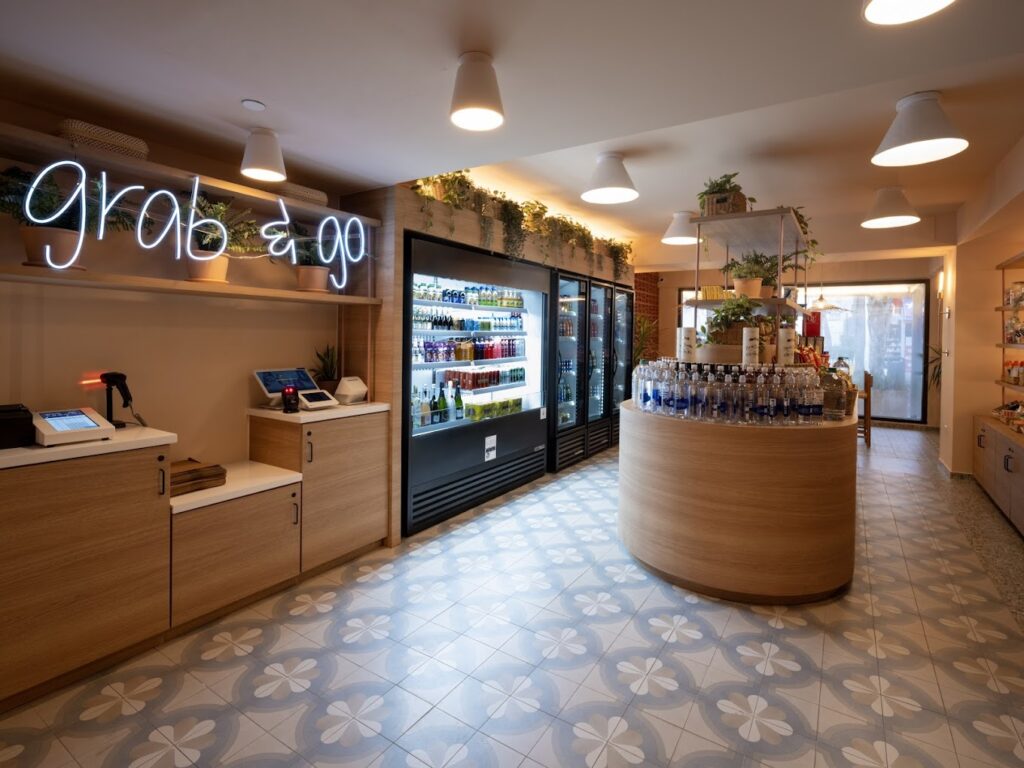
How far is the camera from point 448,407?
4625 mm

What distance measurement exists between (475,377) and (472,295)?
0.73 m

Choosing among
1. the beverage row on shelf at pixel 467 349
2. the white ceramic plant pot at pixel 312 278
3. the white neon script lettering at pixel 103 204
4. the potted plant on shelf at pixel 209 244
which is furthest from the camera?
the beverage row on shelf at pixel 467 349

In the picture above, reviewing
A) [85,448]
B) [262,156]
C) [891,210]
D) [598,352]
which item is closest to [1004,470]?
[891,210]

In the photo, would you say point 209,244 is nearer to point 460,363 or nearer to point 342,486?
point 342,486

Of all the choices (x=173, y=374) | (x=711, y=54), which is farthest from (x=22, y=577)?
(x=711, y=54)

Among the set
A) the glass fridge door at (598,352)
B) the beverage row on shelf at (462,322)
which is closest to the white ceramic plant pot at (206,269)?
the beverage row on shelf at (462,322)

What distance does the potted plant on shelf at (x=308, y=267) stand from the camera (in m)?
3.46

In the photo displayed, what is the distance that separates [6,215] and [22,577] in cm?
164

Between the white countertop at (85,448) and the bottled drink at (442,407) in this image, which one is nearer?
the white countertop at (85,448)

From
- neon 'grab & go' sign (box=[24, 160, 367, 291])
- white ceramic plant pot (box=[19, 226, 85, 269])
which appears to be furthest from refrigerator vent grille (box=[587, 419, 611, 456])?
white ceramic plant pot (box=[19, 226, 85, 269])

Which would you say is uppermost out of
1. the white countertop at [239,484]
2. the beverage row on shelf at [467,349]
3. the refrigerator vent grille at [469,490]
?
the beverage row on shelf at [467,349]

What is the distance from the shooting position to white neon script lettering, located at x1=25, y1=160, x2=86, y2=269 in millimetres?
2248

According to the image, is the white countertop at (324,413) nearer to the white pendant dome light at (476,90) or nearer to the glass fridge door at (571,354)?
the white pendant dome light at (476,90)

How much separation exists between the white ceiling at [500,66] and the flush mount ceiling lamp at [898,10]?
103 mm
